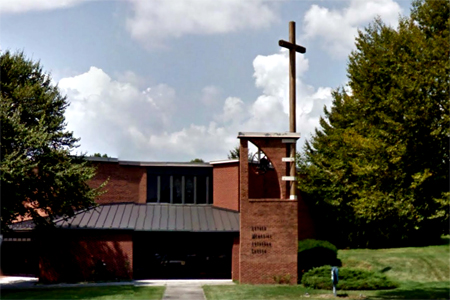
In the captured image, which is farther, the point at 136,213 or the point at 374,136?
the point at 136,213

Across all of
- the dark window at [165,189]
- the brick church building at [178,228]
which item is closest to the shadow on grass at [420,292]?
the brick church building at [178,228]

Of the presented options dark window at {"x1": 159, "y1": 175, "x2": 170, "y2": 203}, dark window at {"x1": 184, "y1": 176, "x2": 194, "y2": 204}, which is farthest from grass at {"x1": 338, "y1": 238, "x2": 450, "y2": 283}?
dark window at {"x1": 159, "y1": 175, "x2": 170, "y2": 203}

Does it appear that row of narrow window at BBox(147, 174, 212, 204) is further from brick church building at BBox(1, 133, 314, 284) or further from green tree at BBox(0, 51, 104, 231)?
green tree at BBox(0, 51, 104, 231)

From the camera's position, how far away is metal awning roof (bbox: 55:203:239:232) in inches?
1246

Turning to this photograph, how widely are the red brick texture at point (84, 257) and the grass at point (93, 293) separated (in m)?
3.21

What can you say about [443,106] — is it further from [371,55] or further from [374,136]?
[371,55]

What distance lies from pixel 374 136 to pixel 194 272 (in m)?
14.0

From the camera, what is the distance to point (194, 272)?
33.2 m

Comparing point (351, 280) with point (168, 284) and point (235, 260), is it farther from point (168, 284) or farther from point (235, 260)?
point (168, 284)

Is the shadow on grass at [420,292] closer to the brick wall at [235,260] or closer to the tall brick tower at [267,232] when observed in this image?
the tall brick tower at [267,232]

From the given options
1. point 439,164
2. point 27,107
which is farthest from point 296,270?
point 27,107

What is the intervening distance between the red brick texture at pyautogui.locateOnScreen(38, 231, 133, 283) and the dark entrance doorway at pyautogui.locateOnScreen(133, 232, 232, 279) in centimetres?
195

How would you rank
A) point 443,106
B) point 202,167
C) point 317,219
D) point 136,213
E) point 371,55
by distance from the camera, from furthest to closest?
point 317,219 < point 202,167 < point 136,213 < point 371,55 < point 443,106

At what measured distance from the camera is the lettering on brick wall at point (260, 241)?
28.3 meters
